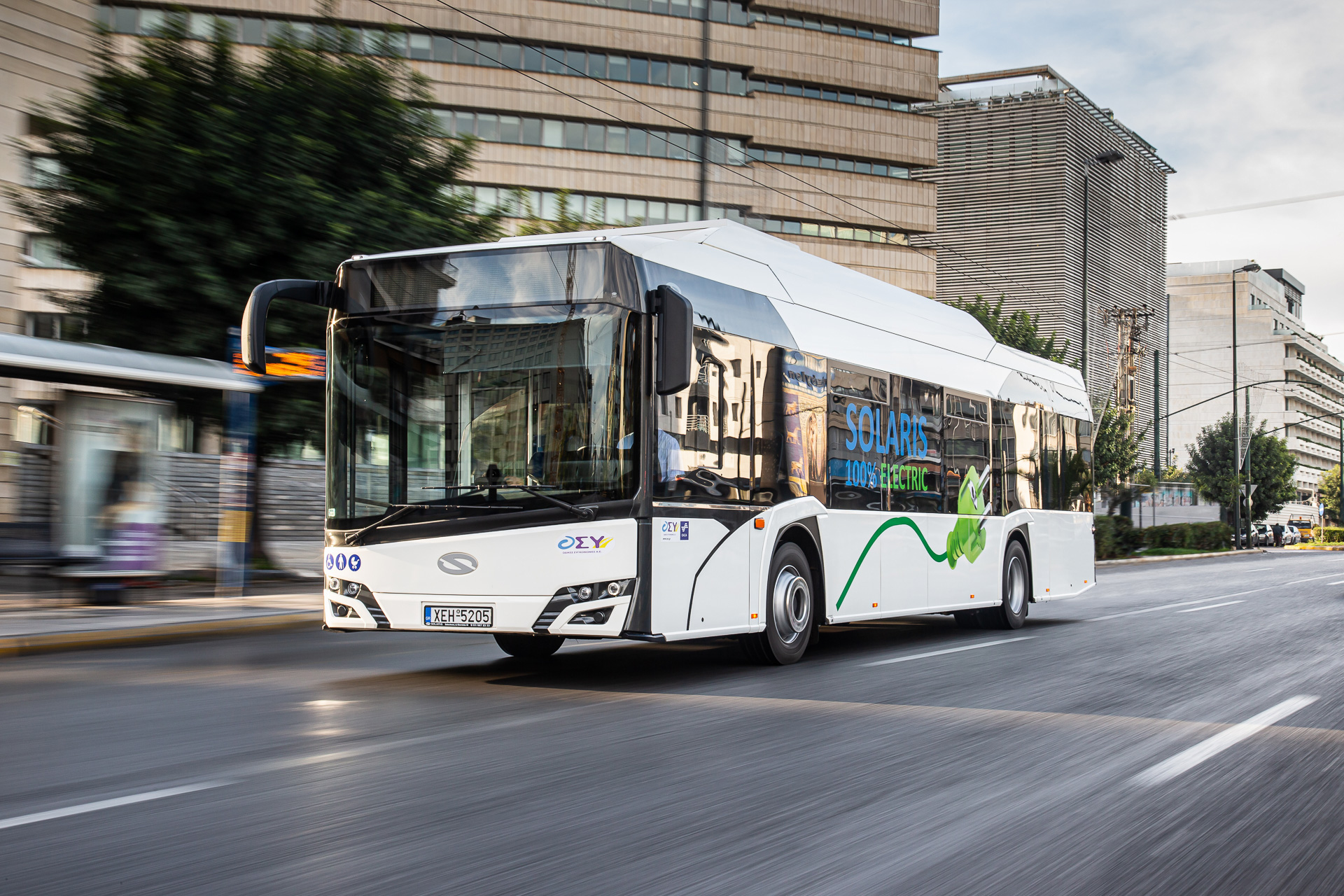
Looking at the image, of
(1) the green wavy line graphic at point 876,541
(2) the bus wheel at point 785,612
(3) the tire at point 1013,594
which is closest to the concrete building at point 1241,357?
(3) the tire at point 1013,594

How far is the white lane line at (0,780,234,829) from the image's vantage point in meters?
4.82

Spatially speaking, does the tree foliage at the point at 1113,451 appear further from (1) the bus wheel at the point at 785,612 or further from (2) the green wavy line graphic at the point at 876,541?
(1) the bus wheel at the point at 785,612

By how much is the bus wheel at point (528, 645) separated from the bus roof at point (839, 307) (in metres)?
3.29

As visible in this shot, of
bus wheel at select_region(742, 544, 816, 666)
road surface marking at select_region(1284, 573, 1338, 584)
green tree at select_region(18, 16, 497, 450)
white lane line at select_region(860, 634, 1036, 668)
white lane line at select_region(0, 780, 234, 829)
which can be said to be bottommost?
road surface marking at select_region(1284, 573, 1338, 584)

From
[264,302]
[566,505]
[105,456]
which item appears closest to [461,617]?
[566,505]

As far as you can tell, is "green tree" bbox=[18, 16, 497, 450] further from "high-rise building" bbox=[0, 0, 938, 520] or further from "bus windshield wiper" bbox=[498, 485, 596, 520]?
"high-rise building" bbox=[0, 0, 938, 520]

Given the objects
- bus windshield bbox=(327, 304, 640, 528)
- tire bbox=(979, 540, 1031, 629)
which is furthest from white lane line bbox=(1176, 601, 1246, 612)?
bus windshield bbox=(327, 304, 640, 528)

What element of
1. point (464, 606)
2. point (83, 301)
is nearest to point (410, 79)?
point (83, 301)

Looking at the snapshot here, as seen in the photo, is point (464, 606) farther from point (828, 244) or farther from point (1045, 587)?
point (828, 244)

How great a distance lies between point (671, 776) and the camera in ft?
19.2

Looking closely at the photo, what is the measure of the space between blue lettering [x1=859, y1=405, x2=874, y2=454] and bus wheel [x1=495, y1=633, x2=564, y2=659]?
324 cm

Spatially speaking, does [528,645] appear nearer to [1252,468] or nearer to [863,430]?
[863,430]

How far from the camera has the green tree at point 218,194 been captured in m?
17.5

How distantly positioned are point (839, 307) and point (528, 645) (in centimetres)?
413
